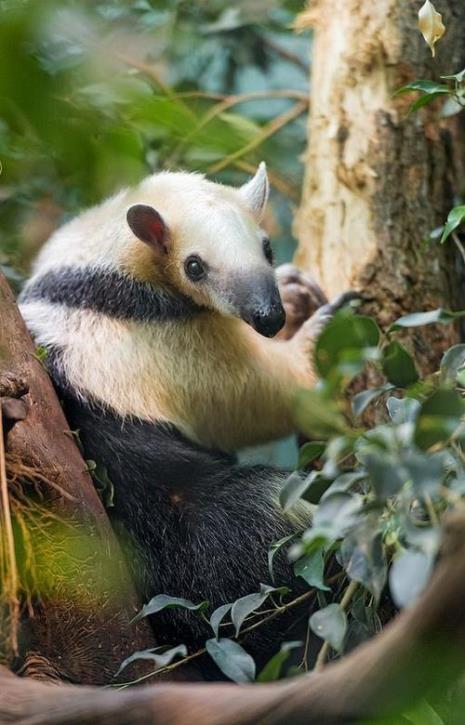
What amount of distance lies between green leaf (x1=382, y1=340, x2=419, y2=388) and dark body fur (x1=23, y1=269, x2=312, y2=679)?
101cm

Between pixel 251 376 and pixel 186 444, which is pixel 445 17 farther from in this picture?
pixel 186 444

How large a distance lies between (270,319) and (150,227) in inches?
21.2

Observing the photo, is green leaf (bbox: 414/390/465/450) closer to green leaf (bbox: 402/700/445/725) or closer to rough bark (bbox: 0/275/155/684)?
green leaf (bbox: 402/700/445/725)

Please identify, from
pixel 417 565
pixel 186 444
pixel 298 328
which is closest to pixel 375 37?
pixel 298 328

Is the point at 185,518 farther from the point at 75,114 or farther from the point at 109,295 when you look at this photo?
the point at 75,114

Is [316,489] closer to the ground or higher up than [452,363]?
closer to the ground

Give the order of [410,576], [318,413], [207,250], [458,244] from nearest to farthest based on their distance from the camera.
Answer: [410,576] < [318,413] < [207,250] < [458,244]

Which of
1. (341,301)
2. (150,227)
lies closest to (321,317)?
(341,301)

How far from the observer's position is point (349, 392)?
3455mm

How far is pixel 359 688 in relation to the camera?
1.33 meters

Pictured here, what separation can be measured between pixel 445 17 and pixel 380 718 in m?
2.96

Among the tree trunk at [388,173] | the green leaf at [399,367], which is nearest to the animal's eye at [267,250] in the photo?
→ the tree trunk at [388,173]

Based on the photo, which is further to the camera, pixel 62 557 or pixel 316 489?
pixel 62 557

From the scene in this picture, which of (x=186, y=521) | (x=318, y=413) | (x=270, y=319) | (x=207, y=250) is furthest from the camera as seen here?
(x=207, y=250)
